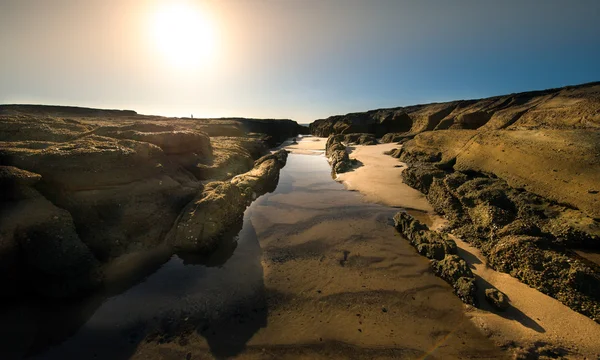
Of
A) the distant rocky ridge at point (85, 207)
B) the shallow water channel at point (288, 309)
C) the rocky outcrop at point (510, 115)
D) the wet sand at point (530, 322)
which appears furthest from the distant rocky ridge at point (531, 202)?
the rocky outcrop at point (510, 115)

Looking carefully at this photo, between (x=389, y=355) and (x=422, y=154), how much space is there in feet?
51.7

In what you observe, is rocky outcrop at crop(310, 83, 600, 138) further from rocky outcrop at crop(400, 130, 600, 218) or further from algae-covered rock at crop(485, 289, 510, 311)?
algae-covered rock at crop(485, 289, 510, 311)

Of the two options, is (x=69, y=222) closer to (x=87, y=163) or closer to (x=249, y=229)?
(x=87, y=163)

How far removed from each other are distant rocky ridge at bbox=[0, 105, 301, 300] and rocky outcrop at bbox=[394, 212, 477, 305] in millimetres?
6057

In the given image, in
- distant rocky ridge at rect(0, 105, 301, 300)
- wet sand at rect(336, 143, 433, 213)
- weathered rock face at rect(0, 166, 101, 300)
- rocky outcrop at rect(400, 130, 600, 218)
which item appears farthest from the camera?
wet sand at rect(336, 143, 433, 213)

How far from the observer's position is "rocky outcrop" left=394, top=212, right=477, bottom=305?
5.21 m

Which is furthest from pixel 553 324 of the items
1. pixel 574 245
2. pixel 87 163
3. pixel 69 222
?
pixel 87 163

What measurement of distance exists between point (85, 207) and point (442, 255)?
32.1 ft

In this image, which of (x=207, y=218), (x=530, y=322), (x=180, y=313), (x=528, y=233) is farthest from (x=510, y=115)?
(x=180, y=313)

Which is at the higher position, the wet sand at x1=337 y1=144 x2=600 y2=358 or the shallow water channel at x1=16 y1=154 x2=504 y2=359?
the wet sand at x1=337 y1=144 x2=600 y2=358

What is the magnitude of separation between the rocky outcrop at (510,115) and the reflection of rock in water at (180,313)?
1900 cm

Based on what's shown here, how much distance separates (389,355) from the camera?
4012 mm

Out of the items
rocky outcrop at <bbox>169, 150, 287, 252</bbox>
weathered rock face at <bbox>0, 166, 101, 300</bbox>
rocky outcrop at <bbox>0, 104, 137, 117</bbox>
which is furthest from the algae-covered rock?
rocky outcrop at <bbox>0, 104, 137, 117</bbox>

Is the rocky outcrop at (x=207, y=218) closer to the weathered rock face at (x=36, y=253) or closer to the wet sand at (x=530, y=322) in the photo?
the weathered rock face at (x=36, y=253)
